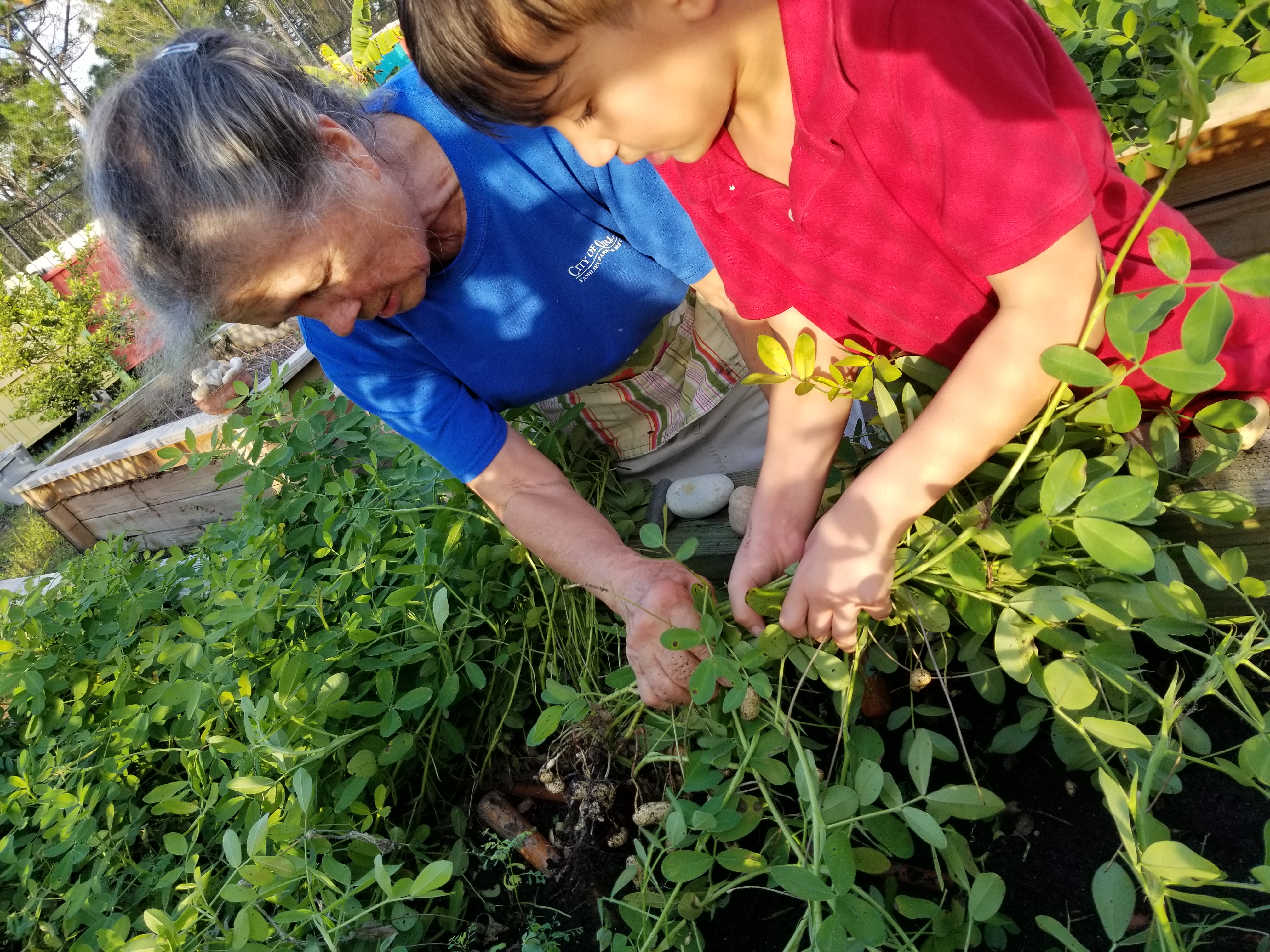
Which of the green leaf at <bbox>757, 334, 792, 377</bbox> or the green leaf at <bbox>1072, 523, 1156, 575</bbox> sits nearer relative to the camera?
the green leaf at <bbox>1072, 523, 1156, 575</bbox>

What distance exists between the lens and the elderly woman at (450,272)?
1089 mm

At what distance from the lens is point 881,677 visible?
1.03 meters

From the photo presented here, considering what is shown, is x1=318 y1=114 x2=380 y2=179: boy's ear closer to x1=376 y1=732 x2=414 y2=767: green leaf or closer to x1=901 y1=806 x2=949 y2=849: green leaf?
x1=376 y1=732 x2=414 y2=767: green leaf

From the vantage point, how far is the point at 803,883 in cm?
66

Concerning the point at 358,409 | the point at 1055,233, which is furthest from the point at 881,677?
the point at 358,409

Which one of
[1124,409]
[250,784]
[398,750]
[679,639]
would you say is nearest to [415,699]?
[398,750]

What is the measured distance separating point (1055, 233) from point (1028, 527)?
10.1 inches

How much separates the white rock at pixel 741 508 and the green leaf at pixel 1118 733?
2.25ft

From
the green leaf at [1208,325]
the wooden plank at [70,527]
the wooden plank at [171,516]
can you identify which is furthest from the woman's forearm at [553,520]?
the wooden plank at [70,527]

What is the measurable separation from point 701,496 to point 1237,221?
1007 mm

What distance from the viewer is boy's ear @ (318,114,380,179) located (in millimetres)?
1171

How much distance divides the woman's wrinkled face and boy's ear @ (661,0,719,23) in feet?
2.05

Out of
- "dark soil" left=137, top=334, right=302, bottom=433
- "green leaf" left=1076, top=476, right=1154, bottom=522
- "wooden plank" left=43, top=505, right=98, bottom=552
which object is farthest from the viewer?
"dark soil" left=137, top=334, right=302, bottom=433

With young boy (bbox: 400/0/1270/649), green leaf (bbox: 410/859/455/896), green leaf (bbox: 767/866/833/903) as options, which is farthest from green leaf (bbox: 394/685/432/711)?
green leaf (bbox: 767/866/833/903)
